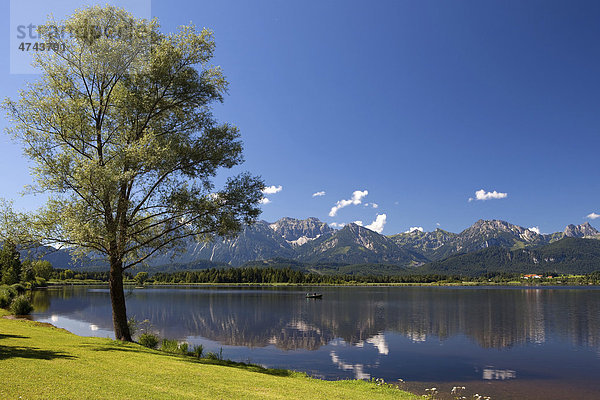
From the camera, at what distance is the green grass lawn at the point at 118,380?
12523 mm

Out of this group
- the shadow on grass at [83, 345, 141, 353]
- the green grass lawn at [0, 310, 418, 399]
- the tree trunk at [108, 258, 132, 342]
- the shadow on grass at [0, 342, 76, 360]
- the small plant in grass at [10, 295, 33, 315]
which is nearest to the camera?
the green grass lawn at [0, 310, 418, 399]

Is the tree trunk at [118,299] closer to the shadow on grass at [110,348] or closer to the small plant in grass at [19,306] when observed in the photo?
the shadow on grass at [110,348]

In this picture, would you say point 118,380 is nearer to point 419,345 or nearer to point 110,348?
point 110,348

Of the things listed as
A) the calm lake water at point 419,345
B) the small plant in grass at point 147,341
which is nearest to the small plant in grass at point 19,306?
the calm lake water at point 419,345

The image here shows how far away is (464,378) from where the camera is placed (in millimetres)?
30844

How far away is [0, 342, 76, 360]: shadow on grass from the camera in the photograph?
16344mm

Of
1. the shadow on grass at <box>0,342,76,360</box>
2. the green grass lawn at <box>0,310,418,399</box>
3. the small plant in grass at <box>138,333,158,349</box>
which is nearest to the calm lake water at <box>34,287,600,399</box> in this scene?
the small plant in grass at <box>138,333,158,349</box>

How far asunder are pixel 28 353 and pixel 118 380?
20.9 feet

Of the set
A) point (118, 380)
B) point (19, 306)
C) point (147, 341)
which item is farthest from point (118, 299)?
point (19, 306)

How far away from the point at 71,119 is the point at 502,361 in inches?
1799

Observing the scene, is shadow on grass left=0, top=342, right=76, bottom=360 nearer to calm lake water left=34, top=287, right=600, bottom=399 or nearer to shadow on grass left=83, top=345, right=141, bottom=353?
shadow on grass left=83, top=345, right=141, bottom=353

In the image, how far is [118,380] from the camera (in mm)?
14633

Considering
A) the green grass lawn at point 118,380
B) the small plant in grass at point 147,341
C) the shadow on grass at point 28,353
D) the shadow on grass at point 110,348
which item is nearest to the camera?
the green grass lawn at point 118,380

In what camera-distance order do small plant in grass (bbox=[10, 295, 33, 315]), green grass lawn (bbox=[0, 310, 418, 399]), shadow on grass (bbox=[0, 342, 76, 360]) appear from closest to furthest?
green grass lawn (bbox=[0, 310, 418, 399]) < shadow on grass (bbox=[0, 342, 76, 360]) < small plant in grass (bbox=[10, 295, 33, 315])
